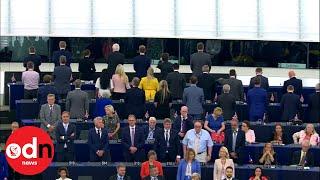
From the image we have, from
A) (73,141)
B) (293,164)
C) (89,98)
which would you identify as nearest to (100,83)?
(89,98)

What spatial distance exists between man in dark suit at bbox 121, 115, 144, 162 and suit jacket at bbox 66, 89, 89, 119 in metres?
2.41

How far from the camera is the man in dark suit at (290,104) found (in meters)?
39.9

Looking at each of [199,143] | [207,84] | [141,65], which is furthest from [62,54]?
[199,143]

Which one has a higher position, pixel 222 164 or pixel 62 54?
pixel 62 54

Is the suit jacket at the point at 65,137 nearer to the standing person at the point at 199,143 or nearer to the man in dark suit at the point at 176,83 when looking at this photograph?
the standing person at the point at 199,143

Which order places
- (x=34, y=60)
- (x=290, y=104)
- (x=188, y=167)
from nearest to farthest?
(x=188, y=167)
(x=290, y=104)
(x=34, y=60)

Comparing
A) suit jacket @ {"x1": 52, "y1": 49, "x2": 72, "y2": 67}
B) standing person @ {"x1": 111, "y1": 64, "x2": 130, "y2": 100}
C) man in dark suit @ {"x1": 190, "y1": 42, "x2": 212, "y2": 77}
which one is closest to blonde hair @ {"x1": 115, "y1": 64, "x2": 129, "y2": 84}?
standing person @ {"x1": 111, "y1": 64, "x2": 130, "y2": 100}

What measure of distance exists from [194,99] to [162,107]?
88cm

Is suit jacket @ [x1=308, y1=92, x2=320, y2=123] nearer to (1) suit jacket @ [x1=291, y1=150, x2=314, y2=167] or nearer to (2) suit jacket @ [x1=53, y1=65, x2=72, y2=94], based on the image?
(1) suit jacket @ [x1=291, y1=150, x2=314, y2=167]

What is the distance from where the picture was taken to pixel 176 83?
134 feet

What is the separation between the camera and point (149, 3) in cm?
4672

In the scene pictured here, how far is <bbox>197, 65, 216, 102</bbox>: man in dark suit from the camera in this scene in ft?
134

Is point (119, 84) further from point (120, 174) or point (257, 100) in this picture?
point (120, 174)

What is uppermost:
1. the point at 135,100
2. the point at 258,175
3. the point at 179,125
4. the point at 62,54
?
the point at 62,54
